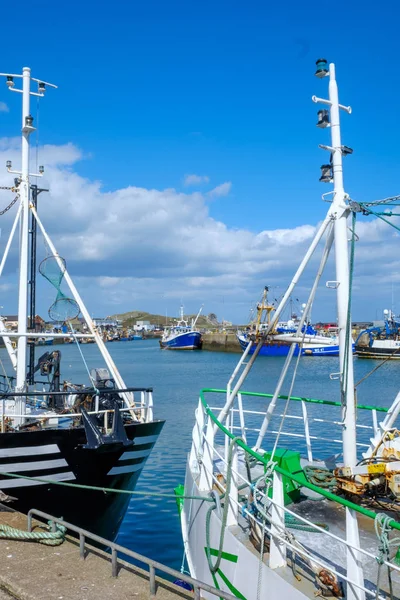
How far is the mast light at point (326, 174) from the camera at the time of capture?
8.47m

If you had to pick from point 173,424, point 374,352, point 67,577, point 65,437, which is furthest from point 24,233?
point 374,352

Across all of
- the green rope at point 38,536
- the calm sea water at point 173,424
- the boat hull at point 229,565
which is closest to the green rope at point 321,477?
the boat hull at point 229,565

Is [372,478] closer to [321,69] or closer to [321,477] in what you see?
[321,477]

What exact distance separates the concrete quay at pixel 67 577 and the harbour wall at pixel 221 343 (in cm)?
9958

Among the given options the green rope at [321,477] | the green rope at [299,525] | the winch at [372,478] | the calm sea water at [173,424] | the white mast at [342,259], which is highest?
the white mast at [342,259]

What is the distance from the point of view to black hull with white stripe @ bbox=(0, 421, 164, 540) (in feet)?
35.7

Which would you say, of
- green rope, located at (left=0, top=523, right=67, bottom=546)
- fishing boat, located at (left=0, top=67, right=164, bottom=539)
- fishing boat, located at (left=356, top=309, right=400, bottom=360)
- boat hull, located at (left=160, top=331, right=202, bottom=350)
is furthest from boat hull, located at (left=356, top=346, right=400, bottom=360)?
green rope, located at (left=0, top=523, right=67, bottom=546)

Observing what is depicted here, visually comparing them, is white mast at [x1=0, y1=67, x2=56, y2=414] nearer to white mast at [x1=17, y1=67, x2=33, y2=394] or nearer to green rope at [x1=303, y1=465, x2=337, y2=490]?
white mast at [x1=17, y1=67, x2=33, y2=394]

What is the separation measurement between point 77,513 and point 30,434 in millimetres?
2217

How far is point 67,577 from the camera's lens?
22.2 feet

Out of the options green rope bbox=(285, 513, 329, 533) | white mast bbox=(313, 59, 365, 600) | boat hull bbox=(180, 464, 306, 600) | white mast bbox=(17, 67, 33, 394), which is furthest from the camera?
white mast bbox=(17, 67, 33, 394)

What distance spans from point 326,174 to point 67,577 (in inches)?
255

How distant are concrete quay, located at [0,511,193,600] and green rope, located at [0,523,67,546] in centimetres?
6

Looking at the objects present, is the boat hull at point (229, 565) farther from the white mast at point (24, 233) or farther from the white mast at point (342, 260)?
the white mast at point (24, 233)
